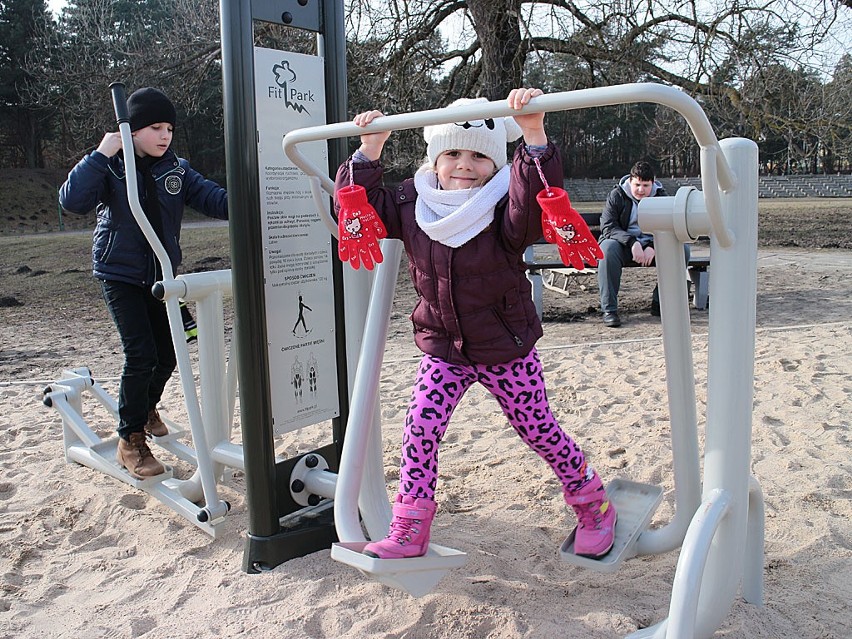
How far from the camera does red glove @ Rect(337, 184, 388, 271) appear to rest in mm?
2107

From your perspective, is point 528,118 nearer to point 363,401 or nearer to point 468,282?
point 468,282

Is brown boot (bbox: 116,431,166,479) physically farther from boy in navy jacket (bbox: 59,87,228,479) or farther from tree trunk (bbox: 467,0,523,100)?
tree trunk (bbox: 467,0,523,100)

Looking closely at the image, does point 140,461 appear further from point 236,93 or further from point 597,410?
point 597,410

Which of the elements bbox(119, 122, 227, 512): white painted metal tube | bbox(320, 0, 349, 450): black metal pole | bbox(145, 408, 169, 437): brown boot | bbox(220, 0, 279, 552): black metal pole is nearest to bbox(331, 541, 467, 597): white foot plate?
bbox(220, 0, 279, 552): black metal pole

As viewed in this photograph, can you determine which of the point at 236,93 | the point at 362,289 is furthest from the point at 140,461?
the point at 236,93

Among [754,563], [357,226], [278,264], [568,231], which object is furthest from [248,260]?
[754,563]

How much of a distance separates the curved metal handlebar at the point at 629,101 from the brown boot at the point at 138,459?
1890 millimetres

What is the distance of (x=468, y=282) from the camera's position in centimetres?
214

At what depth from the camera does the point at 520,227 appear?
6.68ft

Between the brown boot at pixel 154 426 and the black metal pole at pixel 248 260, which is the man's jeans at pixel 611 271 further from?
the black metal pole at pixel 248 260

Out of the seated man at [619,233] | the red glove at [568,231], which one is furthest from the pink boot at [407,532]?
the seated man at [619,233]

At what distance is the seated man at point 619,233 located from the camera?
21.2ft

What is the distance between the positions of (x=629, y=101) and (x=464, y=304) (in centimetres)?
78

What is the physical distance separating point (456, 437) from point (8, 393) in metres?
2.90
